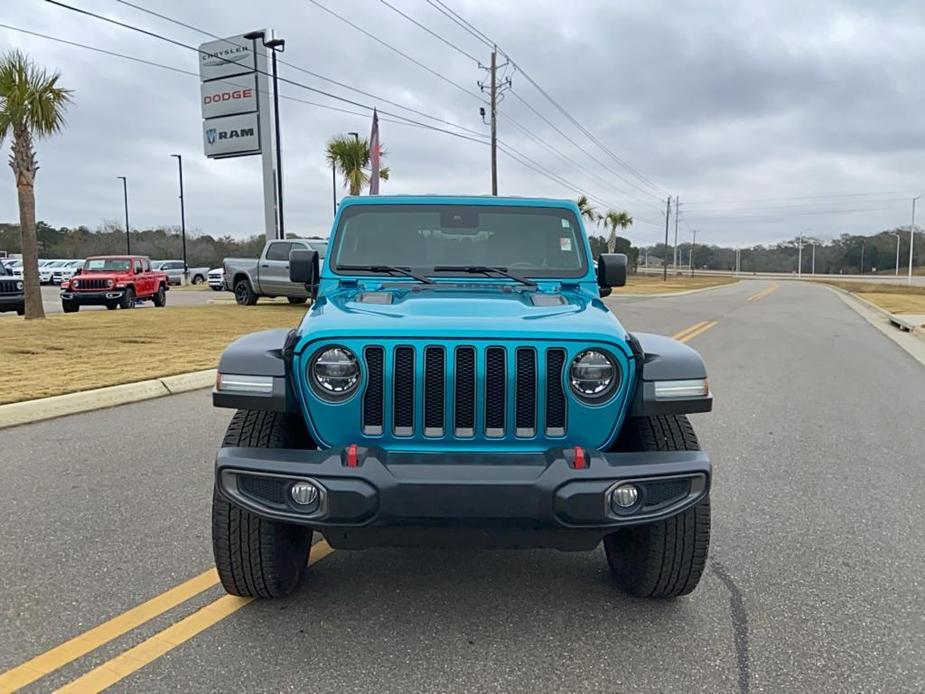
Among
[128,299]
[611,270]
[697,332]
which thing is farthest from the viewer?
[128,299]

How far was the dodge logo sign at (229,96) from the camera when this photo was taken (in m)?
22.6

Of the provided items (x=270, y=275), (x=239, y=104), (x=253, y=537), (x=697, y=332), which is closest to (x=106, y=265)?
(x=270, y=275)

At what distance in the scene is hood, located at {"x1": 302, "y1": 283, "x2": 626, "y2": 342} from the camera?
8.96 ft

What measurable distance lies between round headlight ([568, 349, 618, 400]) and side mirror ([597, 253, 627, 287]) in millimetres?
1622

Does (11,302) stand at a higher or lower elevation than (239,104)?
lower

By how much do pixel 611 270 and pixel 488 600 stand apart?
6.81ft

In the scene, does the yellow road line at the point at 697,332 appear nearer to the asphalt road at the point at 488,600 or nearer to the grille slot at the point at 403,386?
the asphalt road at the point at 488,600

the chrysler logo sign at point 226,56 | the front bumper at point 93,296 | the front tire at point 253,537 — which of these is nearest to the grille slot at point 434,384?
the front tire at point 253,537

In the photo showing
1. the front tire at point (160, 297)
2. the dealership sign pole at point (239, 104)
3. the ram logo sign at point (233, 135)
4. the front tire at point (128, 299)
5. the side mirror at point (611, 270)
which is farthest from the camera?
the ram logo sign at point (233, 135)

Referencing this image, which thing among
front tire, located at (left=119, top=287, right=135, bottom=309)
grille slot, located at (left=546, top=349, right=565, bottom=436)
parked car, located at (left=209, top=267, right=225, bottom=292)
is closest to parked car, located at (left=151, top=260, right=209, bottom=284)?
parked car, located at (left=209, top=267, right=225, bottom=292)

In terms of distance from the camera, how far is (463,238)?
13.8 feet

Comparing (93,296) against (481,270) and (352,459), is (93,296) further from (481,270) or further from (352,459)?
(352,459)

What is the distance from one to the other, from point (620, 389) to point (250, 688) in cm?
169

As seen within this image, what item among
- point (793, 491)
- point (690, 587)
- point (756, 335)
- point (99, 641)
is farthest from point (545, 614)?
point (756, 335)
